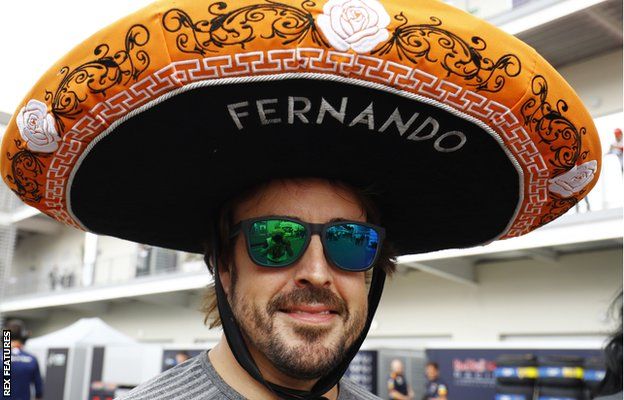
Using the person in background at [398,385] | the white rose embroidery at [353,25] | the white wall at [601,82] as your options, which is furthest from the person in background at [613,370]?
the white wall at [601,82]

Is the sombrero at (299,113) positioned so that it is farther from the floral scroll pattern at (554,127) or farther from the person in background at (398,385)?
the person in background at (398,385)

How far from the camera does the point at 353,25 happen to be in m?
0.96

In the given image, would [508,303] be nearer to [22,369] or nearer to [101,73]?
[22,369]

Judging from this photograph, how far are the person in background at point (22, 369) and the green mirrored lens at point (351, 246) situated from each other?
4913 mm

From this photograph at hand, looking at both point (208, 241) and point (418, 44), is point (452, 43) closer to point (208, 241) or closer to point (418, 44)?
point (418, 44)

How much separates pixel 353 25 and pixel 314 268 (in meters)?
0.49

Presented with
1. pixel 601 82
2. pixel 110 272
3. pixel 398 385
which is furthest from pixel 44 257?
pixel 601 82

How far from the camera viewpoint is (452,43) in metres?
1.00

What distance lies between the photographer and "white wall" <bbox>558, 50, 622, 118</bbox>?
7.86 meters

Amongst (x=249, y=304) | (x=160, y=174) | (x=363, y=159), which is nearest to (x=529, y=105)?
(x=363, y=159)

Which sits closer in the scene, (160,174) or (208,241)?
(160,174)

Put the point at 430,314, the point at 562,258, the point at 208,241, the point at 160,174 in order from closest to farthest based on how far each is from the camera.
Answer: the point at 160,174
the point at 208,241
the point at 562,258
the point at 430,314

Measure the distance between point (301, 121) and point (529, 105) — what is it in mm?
398

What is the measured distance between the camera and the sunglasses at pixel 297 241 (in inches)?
49.3
